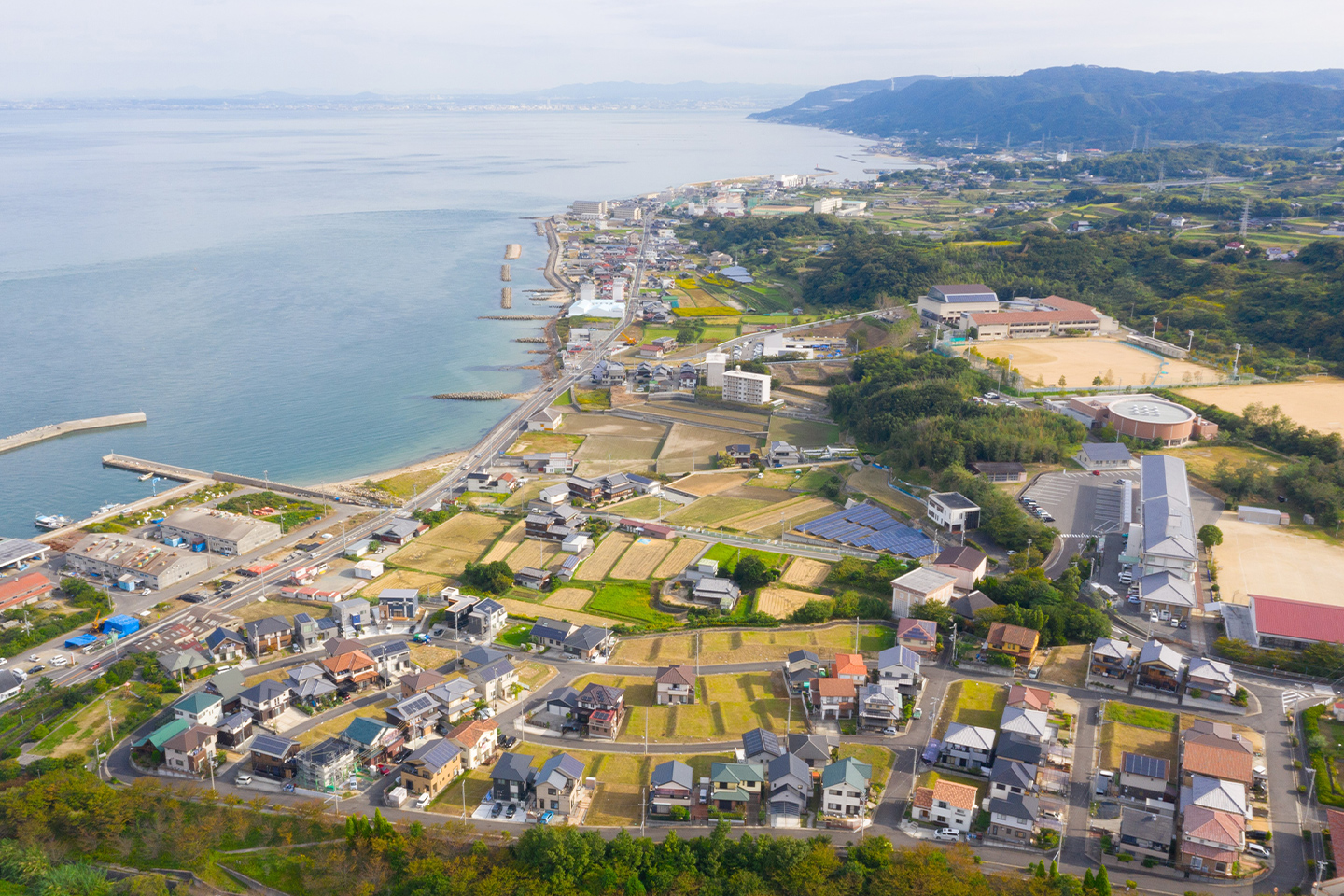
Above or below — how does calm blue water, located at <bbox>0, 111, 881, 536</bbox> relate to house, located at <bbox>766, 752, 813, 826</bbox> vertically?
above

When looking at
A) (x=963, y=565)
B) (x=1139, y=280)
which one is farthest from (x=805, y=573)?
(x=1139, y=280)

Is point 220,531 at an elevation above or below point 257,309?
below

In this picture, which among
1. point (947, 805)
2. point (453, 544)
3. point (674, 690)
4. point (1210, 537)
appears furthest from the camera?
point (453, 544)

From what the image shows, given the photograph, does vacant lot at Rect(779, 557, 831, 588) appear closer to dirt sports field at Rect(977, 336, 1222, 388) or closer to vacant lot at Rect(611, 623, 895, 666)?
vacant lot at Rect(611, 623, 895, 666)

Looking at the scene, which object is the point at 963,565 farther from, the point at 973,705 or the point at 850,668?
the point at 850,668

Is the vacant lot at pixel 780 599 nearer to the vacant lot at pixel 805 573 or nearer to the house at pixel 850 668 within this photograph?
the vacant lot at pixel 805 573

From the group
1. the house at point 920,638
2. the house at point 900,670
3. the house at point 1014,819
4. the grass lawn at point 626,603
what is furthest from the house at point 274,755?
the house at point 920,638

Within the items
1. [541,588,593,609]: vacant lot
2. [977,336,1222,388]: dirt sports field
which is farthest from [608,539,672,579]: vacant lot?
[977,336,1222,388]: dirt sports field
